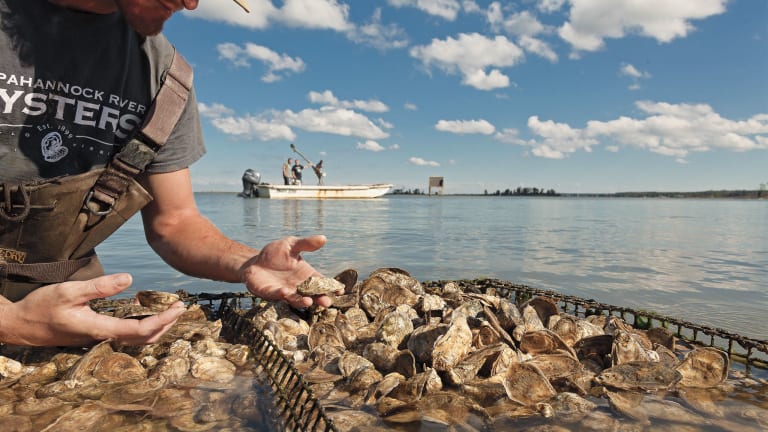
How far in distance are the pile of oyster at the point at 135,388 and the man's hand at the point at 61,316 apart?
449 mm

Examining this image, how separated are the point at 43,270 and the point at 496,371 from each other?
295cm

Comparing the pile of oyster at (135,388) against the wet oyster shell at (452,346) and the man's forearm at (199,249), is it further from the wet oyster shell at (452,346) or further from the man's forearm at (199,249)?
the wet oyster shell at (452,346)

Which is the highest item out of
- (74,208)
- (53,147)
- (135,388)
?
(53,147)

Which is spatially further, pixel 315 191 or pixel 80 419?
pixel 315 191

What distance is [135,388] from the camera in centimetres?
241

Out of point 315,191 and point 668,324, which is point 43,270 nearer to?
point 668,324

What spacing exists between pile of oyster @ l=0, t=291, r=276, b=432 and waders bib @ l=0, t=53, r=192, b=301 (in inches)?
19.4

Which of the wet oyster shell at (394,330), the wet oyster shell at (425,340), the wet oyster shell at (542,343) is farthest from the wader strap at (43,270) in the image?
the wet oyster shell at (542,343)

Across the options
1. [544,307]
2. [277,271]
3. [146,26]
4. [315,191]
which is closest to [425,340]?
[277,271]

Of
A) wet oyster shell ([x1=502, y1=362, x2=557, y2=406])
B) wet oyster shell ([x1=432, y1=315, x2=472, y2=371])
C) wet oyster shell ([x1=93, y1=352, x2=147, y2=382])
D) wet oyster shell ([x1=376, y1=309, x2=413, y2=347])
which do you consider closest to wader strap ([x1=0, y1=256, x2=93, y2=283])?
wet oyster shell ([x1=93, y1=352, x2=147, y2=382])

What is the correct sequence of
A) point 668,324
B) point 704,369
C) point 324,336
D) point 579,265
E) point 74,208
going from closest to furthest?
point 74,208 < point 704,369 < point 324,336 < point 668,324 < point 579,265

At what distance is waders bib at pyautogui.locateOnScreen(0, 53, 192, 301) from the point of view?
2.45 metres

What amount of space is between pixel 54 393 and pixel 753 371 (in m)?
4.66

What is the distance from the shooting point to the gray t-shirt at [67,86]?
89.7 inches
